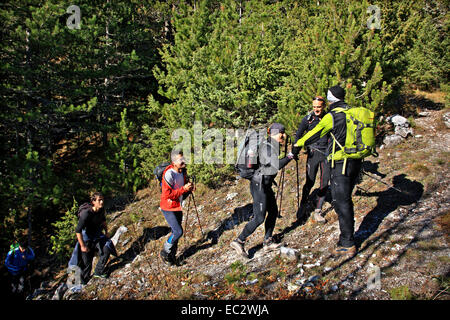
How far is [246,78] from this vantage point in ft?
29.5

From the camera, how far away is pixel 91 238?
593 cm

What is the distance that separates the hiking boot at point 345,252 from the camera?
4402 millimetres

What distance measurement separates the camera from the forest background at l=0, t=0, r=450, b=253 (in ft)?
25.9

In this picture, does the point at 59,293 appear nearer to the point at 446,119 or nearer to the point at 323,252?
the point at 323,252

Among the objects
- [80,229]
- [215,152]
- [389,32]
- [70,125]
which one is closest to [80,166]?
[70,125]

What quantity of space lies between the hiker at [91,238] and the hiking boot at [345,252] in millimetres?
4766

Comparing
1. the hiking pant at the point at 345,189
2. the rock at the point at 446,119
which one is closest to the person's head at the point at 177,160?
the hiking pant at the point at 345,189

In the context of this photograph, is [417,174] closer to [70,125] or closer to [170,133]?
[170,133]

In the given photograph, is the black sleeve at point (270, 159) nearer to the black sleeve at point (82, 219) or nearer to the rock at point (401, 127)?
the black sleeve at point (82, 219)

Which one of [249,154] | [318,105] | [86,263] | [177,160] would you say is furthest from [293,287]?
[86,263]

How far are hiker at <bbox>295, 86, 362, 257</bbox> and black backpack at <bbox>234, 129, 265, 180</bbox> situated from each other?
740 millimetres

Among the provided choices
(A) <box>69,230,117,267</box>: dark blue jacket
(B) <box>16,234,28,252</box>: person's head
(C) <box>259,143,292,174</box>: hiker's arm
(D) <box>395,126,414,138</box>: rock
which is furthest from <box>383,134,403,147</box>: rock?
(B) <box>16,234,28,252</box>: person's head

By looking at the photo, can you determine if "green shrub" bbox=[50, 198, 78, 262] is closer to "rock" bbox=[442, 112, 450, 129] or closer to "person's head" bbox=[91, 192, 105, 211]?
"person's head" bbox=[91, 192, 105, 211]

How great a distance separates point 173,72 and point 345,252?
11.4 metres
